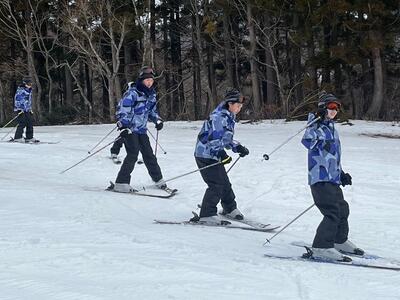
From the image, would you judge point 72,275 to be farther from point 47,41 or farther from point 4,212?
point 47,41

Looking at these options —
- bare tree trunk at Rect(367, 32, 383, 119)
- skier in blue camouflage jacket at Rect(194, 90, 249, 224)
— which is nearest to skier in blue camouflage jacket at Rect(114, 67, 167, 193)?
skier in blue camouflage jacket at Rect(194, 90, 249, 224)

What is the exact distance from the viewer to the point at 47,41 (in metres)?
33.2

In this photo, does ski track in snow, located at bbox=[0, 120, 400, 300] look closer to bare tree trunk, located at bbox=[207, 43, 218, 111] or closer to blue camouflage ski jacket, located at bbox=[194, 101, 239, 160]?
blue camouflage ski jacket, located at bbox=[194, 101, 239, 160]

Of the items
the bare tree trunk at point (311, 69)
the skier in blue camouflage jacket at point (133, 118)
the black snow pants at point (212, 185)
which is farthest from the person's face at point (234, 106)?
the bare tree trunk at point (311, 69)

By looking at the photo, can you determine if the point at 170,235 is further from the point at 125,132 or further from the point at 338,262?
the point at 125,132

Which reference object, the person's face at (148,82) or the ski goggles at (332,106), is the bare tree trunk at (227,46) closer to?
the person's face at (148,82)

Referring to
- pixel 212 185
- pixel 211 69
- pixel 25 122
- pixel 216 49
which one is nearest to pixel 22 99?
pixel 25 122

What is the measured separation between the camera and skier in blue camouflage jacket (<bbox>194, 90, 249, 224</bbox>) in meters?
6.92

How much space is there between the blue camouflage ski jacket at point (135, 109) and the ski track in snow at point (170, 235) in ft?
3.61

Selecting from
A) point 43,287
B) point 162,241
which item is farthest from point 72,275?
point 162,241

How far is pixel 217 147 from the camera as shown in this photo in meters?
7.03

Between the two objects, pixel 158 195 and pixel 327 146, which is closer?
pixel 327 146

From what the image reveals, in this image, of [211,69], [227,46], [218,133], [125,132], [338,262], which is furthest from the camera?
[211,69]

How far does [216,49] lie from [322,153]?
94.1ft
